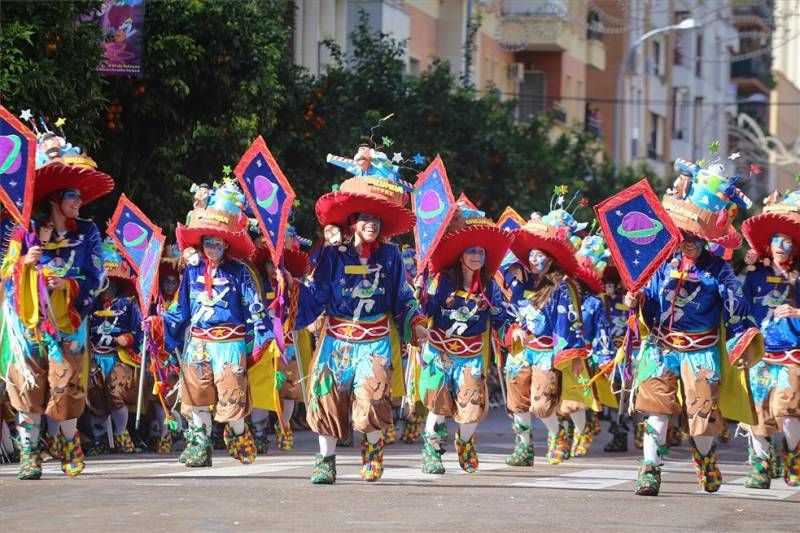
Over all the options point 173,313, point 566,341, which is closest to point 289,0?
point 566,341

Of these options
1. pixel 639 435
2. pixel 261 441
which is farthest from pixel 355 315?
pixel 639 435

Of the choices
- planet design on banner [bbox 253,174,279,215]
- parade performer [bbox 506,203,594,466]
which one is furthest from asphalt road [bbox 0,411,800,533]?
planet design on banner [bbox 253,174,279,215]

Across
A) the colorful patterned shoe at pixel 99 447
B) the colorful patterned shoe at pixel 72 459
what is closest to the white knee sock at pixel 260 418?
the colorful patterned shoe at pixel 99 447

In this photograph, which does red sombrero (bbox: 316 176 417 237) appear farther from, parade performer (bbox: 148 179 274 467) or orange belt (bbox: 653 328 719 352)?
orange belt (bbox: 653 328 719 352)

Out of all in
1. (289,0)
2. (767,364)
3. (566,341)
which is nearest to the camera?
(767,364)

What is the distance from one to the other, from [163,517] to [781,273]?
5.24 m

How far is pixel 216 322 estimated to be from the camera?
14.0 m

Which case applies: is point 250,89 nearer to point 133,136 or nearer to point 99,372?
point 133,136

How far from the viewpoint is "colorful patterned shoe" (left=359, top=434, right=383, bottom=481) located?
518 inches

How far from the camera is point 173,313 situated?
1421 centimetres

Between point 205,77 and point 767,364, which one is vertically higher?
point 205,77

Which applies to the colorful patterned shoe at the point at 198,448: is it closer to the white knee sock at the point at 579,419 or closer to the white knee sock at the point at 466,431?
the white knee sock at the point at 466,431

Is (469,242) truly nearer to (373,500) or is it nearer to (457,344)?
(457,344)

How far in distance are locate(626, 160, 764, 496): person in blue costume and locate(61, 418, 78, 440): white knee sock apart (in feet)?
12.6
